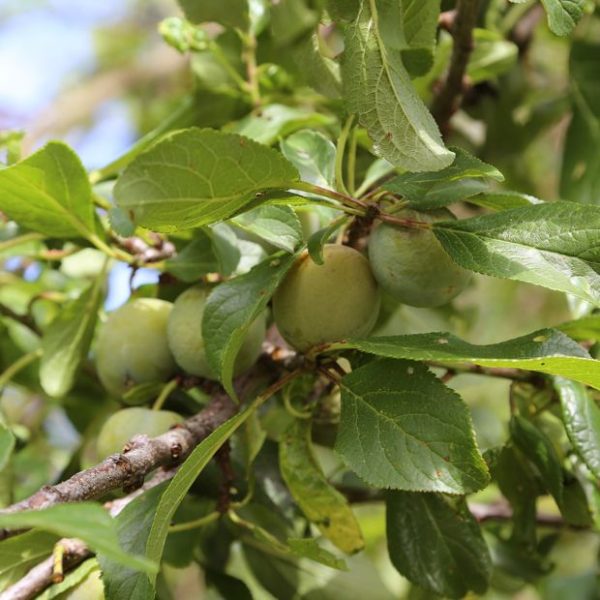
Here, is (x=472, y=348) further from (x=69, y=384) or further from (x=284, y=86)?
(x=284, y=86)

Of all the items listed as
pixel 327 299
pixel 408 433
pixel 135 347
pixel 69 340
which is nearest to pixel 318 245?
pixel 327 299

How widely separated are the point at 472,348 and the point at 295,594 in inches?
20.8

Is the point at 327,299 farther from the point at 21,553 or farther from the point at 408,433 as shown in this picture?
the point at 21,553

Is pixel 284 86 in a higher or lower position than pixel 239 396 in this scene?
higher

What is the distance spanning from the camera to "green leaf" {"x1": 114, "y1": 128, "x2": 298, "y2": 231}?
567mm

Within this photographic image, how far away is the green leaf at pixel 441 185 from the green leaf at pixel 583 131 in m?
0.55

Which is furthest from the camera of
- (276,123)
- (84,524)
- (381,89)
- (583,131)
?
(583,131)

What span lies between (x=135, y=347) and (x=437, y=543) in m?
0.36

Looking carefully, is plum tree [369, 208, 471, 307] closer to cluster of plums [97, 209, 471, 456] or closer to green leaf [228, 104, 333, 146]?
cluster of plums [97, 209, 471, 456]

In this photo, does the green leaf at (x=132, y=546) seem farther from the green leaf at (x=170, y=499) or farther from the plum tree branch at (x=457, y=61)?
the plum tree branch at (x=457, y=61)

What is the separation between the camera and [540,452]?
833 mm

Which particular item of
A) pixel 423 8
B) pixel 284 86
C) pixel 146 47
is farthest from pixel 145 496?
pixel 146 47

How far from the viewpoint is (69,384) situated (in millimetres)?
951

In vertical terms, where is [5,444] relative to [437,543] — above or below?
above
